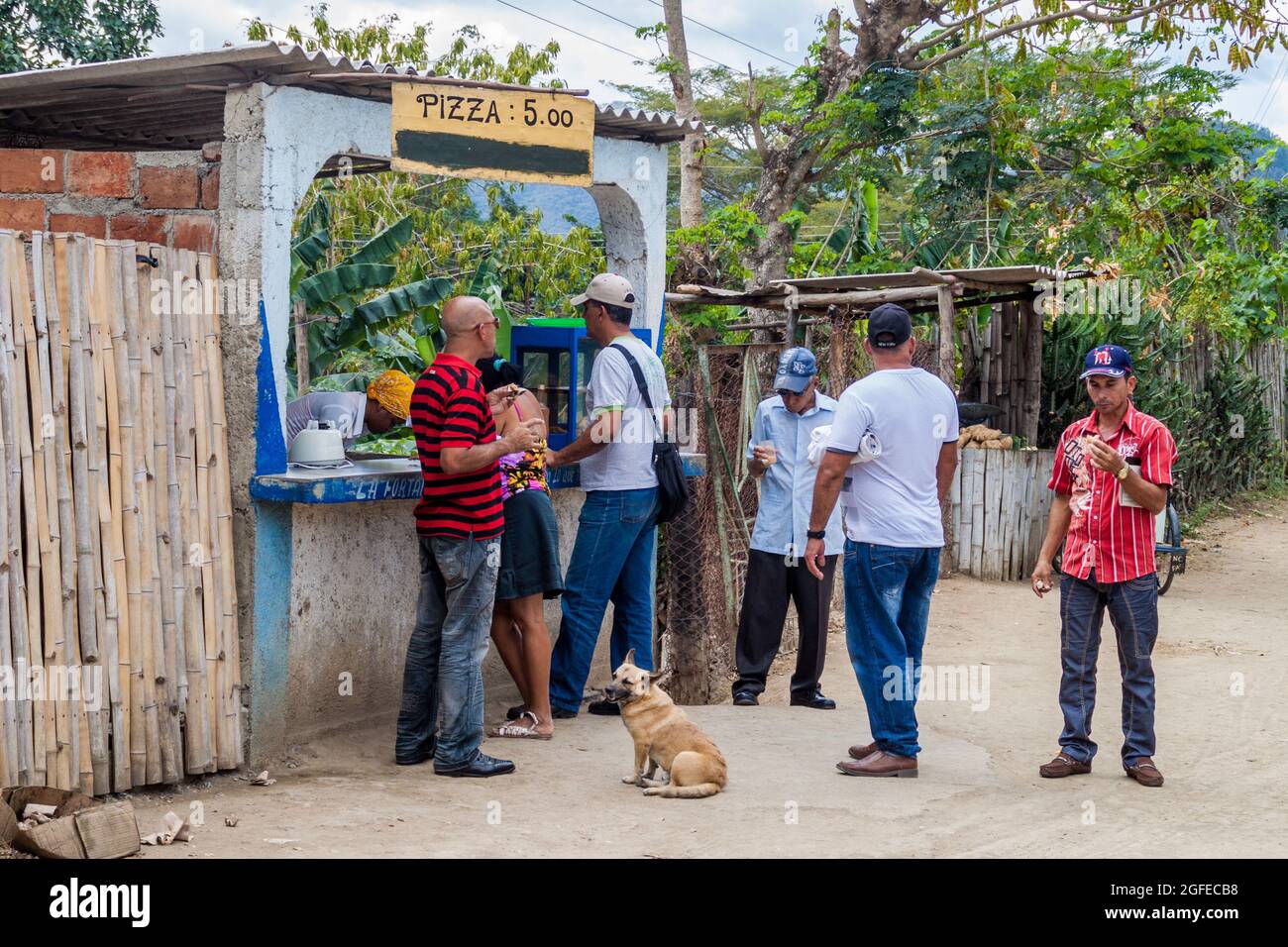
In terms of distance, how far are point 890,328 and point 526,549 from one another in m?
1.89

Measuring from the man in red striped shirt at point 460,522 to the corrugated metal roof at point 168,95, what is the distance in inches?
42.8

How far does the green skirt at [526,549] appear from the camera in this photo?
6.11 metres

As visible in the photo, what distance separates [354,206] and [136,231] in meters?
11.0

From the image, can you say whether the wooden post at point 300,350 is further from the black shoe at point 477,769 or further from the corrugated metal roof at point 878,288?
the corrugated metal roof at point 878,288

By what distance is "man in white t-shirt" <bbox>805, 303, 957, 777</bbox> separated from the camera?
5738 millimetres

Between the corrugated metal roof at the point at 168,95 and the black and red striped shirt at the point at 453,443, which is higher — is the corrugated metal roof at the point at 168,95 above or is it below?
above

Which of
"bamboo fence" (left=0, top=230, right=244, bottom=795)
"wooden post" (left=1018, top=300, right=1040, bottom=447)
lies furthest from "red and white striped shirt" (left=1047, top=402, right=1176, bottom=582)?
"wooden post" (left=1018, top=300, right=1040, bottom=447)

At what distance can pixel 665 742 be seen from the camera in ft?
18.0

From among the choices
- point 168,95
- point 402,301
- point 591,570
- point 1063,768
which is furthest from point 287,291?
point 1063,768

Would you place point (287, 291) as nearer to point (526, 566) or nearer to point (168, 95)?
point (168, 95)

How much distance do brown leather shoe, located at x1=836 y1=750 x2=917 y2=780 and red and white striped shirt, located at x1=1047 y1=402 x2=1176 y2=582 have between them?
1.11 meters

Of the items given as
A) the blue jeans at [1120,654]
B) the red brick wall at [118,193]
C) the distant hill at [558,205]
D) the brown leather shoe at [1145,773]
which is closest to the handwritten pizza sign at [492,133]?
the red brick wall at [118,193]

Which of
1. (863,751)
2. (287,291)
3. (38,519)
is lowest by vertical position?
(863,751)

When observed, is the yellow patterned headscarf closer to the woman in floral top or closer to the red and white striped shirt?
the woman in floral top
